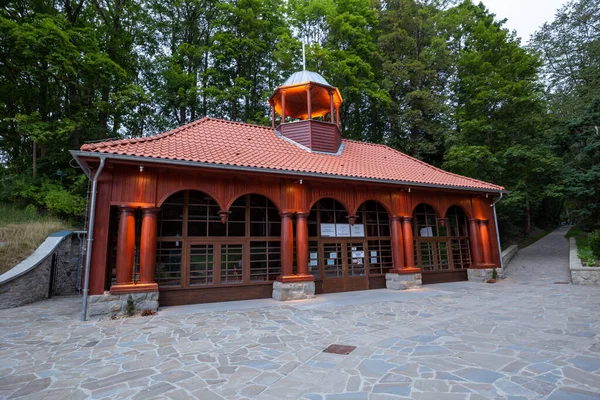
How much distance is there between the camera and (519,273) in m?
13.3

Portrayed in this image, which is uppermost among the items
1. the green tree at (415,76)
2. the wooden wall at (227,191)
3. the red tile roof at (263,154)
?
the green tree at (415,76)

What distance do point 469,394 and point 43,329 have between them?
23.9 feet

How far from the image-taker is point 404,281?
33.7 ft

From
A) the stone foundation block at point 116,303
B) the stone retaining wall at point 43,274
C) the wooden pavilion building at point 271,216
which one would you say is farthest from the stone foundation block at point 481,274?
the stone retaining wall at point 43,274

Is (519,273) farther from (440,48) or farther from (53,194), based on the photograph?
(53,194)

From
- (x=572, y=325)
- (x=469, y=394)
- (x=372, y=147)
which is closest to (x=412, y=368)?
(x=469, y=394)

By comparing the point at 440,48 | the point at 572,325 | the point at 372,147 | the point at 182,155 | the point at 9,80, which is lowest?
the point at 572,325

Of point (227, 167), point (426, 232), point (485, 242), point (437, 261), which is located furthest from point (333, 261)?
point (485, 242)

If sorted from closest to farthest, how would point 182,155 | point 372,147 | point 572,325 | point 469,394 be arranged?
point 469,394 < point 572,325 < point 182,155 < point 372,147

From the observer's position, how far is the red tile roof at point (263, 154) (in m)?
7.84

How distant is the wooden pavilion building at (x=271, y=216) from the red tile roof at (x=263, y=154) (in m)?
0.06

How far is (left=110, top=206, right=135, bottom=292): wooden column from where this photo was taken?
7.08 meters

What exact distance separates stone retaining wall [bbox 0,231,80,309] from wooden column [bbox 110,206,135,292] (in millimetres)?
3894

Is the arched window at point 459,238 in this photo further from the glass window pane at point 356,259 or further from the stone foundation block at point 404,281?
the glass window pane at point 356,259
